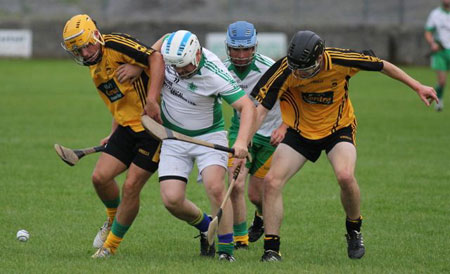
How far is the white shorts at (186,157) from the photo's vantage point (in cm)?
714

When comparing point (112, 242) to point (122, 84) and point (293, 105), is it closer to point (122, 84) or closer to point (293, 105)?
→ point (122, 84)

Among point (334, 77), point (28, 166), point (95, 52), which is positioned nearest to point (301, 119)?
point (334, 77)

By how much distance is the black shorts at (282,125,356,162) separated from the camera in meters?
7.34

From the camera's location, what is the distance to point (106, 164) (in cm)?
747

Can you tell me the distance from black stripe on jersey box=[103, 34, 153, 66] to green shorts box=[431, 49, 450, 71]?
1293cm

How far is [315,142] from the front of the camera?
7355 mm

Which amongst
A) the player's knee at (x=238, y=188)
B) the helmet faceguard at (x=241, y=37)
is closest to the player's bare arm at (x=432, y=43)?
the helmet faceguard at (x=241, y=37)

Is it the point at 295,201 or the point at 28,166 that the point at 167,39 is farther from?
the point at 28,166

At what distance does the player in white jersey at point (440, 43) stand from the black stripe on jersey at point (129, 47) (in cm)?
1254

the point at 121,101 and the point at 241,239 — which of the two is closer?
the point at 121,101

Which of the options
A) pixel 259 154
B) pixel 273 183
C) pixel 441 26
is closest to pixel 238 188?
pixel 259 154

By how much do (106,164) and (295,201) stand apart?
3.30 meters

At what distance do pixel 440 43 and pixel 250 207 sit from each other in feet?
36.0

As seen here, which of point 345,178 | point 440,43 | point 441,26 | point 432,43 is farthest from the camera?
point 441,26
